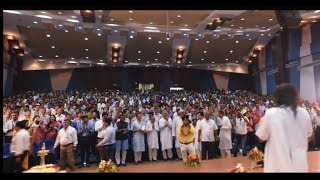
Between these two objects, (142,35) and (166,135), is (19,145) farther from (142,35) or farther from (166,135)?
(142,35)

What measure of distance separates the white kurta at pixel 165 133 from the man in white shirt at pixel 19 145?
368 cm

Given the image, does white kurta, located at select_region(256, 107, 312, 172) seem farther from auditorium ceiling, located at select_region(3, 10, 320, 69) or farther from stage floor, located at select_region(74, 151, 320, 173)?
auditorium ceiling, located at select_region(3, 10, 320, 69)

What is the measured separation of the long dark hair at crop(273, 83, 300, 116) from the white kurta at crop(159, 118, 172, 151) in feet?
19.0

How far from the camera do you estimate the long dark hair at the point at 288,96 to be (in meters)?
2.97

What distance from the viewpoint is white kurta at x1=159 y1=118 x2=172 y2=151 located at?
28.2ft

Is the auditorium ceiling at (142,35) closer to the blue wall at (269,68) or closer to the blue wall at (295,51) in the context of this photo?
the blue wall at (269,68)

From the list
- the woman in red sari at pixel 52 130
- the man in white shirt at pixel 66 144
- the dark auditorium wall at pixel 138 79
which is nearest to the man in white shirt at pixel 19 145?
the man in white shirt at pixel 66 144

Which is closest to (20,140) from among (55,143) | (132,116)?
(55,143)

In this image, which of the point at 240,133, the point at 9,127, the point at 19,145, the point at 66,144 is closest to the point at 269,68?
the point at 240,133

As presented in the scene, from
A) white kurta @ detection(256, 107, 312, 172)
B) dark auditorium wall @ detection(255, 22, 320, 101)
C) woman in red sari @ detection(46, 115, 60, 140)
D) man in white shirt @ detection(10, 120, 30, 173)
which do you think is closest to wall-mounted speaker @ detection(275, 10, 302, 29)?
dark auditorium wall @ detection(255, 22, 320, 101)

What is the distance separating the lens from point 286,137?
2980 mm
